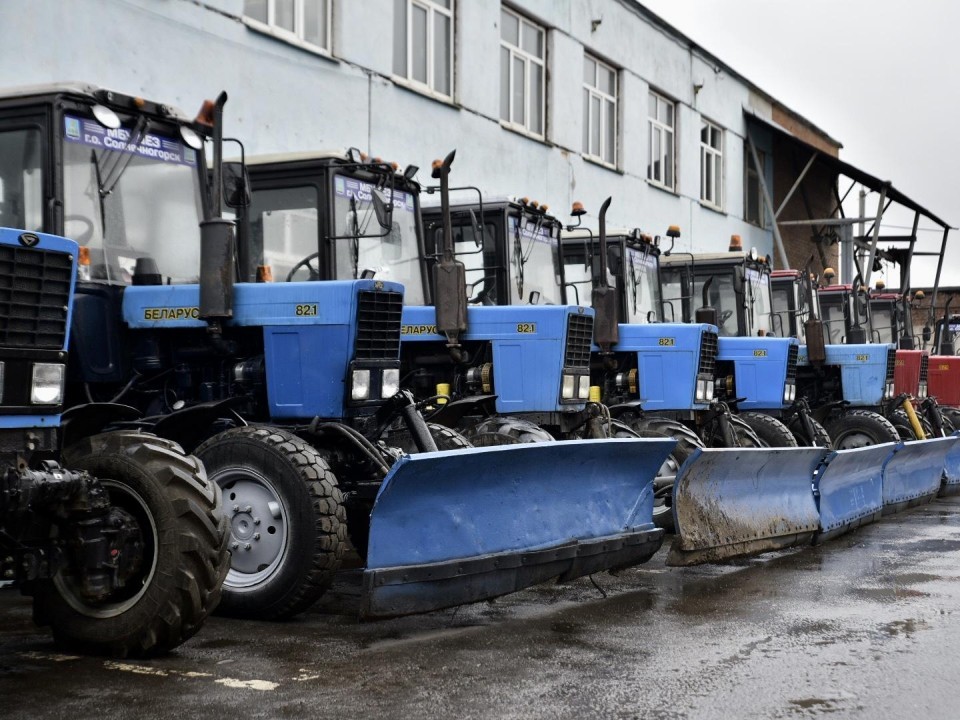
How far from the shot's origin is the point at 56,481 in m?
5.27

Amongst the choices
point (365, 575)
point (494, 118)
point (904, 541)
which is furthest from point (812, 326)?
point (365, 575)

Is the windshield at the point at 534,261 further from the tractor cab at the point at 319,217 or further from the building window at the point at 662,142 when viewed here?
the building window at the point at 662,142

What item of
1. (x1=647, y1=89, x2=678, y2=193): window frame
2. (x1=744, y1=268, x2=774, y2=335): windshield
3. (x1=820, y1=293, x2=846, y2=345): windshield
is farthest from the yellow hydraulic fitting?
(x1=647, y1=89, x2=678, y2=193): window frame

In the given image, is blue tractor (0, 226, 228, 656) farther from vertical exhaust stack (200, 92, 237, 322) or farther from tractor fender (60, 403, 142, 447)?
vertical exhaust stack (200, 92, 237, 322)

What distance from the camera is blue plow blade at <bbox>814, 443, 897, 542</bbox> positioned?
10.5 metres

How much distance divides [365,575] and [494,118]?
12792 millimetres

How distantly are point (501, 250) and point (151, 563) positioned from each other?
562cm

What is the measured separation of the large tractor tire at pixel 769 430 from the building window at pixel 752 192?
1440cm

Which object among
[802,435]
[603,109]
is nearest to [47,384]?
[802,435]

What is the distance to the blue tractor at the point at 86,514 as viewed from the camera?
544 centimetres

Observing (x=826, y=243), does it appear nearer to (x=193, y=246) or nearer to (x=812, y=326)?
(x=812, y=326)

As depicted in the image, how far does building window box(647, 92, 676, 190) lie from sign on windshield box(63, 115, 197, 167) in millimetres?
16252

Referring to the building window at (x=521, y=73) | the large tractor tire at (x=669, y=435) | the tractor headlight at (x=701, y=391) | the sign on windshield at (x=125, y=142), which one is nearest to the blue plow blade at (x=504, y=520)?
the large tractor tire at (x=669, y=435)

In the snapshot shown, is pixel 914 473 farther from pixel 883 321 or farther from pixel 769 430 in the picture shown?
pixel 883 321
